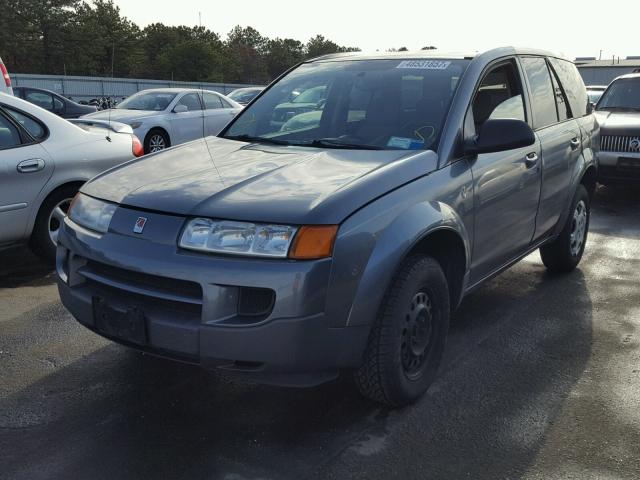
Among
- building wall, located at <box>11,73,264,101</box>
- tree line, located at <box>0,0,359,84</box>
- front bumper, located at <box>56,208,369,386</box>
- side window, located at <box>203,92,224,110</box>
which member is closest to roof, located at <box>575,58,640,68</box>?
tree line, located at <box>0,0,359,84</box>

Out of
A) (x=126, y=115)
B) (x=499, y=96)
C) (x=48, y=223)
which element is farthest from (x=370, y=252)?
(x=126, y=115)

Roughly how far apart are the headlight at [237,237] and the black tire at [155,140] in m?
9.70

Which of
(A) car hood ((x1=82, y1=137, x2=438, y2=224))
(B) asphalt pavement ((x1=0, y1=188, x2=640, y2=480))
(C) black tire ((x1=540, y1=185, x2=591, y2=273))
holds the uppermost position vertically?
(A) car hood ((x1=82, y1=137, x2=438, y2=224))

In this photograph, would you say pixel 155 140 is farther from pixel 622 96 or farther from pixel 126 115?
pixel 622 96

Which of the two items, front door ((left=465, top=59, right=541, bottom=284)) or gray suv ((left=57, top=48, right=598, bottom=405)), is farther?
front door ((left=465, top=59, right=541, bottom=284))

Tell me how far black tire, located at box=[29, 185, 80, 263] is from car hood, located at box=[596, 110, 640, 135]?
7174 mm

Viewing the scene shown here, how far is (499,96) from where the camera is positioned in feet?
13.8

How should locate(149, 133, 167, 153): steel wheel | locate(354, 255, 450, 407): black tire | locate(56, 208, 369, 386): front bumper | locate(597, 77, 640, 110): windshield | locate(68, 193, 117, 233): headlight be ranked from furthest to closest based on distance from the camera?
locate(149, 133, 167, 153): steel wheel, locate(597, 77, 640, 110): windshield, locate(68, 193, 117, 233): headlight, locate(354, 255, 450, 407): black tire, locate(56, 208, 369, 386): front bumper

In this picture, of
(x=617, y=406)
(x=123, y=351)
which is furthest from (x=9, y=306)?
(x=617, y=406)

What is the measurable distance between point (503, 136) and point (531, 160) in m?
0.86

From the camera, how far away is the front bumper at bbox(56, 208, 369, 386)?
106 inches

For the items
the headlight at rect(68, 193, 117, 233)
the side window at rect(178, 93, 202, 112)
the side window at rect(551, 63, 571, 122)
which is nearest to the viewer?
the headlight at rect(68, 193, 117, 233)

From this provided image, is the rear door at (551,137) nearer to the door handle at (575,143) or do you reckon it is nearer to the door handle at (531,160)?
the door handle at (575,143)

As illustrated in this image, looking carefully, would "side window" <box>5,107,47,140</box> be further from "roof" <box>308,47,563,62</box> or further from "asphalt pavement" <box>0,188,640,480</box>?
"roof" <box>308,47,563,62</box>
